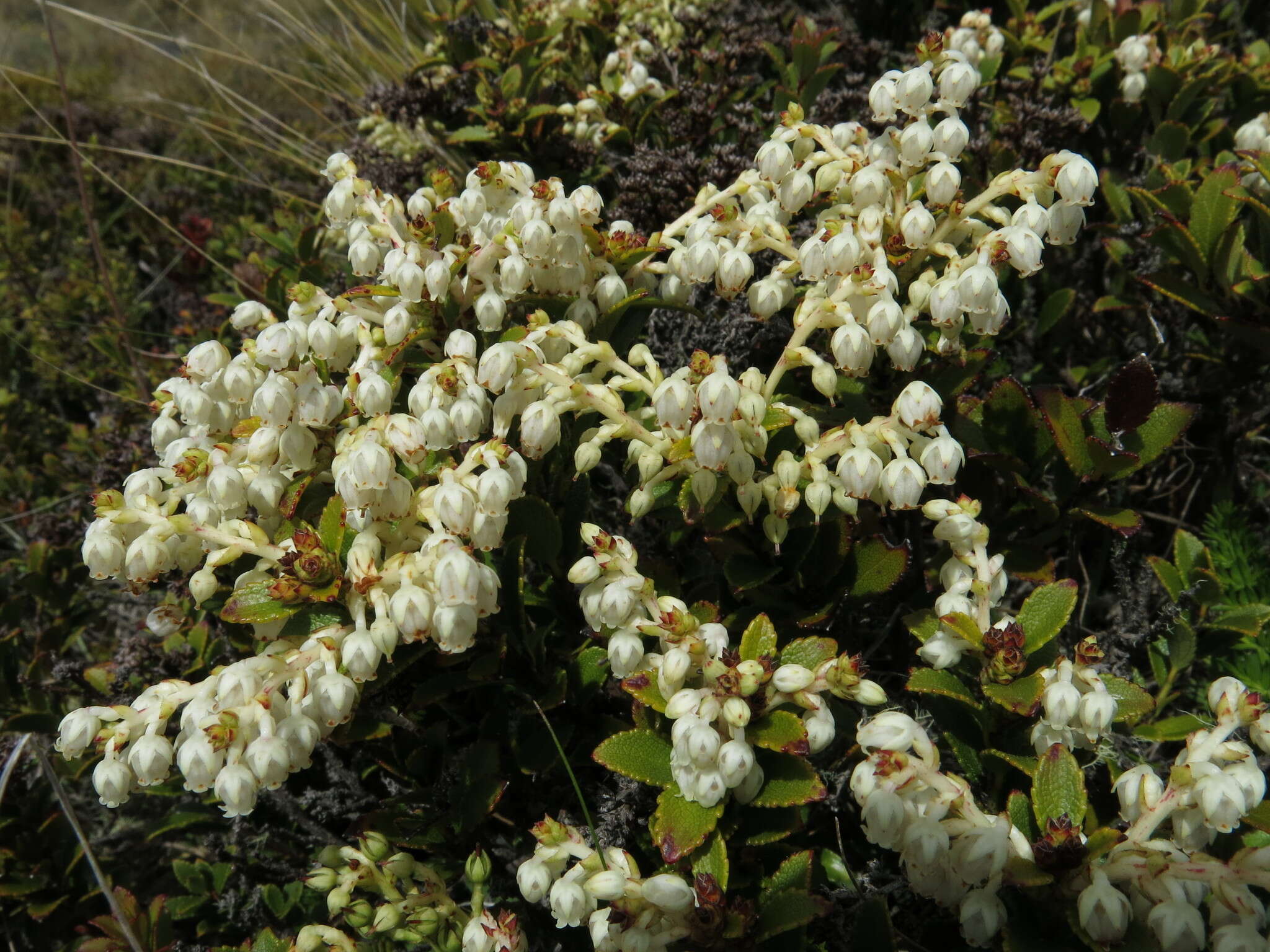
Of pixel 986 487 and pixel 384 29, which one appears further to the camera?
pixel 384 29

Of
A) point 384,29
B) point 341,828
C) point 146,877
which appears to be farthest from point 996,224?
point 384,29

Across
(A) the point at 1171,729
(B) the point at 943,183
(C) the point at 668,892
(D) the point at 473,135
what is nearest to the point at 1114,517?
(A) the point at 1171,729

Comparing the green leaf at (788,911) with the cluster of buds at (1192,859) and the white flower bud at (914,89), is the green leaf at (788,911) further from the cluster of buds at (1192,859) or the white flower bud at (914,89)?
the white flower bud at (914,89)

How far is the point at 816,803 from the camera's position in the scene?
5.58 ft

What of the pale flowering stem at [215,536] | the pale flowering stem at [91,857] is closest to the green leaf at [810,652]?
the pale flowering stem at [215,536]

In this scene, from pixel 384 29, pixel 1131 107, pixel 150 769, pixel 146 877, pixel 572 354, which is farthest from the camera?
pixel 384 29

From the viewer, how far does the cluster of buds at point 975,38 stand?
2428 millimetres

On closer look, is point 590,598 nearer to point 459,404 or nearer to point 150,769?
point 459,404

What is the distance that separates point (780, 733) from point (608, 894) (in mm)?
344

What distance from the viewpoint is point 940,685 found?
1356 millimetres

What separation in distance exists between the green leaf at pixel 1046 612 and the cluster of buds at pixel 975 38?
1738 mm

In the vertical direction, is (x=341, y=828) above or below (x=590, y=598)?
below

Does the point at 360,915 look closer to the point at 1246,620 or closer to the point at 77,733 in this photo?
the point at 77,733

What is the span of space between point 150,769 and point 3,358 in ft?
10.9
